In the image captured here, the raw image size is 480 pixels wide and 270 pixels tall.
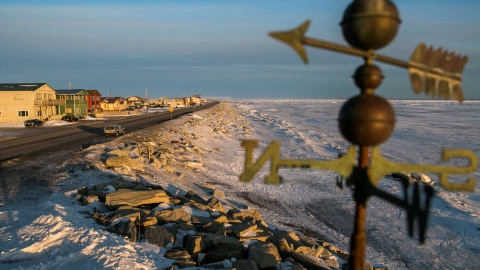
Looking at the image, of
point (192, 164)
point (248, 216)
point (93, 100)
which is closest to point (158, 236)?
point (248, 216)

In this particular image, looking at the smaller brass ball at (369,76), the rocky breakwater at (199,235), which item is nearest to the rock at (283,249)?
the rocky breakwater at (199,235)

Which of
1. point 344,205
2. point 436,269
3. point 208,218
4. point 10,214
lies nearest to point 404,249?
point 436,269

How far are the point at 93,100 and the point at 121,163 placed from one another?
2939 inches

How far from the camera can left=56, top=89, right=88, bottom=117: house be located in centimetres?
6241

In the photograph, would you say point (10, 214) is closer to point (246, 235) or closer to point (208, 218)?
point (208, 218)

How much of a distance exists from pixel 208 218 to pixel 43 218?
16.4ft

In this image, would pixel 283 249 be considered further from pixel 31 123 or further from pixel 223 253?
pixel 31 123

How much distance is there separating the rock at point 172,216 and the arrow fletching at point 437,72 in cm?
869

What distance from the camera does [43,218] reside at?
8617mm

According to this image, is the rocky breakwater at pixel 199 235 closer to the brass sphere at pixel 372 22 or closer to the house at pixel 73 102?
the brass sphere at pixel 372 22

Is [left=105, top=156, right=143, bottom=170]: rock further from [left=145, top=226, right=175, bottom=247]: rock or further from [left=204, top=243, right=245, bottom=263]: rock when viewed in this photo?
[left=204, top=243, right=245, bottom=263]: rock

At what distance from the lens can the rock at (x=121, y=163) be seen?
17203 mm

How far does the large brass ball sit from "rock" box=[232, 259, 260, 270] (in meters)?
5.97

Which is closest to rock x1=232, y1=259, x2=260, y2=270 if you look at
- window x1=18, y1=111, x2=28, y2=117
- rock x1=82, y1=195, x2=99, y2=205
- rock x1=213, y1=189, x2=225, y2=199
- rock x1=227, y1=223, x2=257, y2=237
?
rock x1=227, y1=223, x2=257, y2=237
